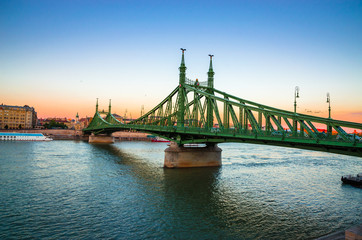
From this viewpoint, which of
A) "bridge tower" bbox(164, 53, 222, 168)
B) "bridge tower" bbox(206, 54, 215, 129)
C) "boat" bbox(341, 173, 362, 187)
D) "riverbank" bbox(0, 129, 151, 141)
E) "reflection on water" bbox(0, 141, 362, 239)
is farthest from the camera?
"riverbank" bbox(0, 129, 151, 141)

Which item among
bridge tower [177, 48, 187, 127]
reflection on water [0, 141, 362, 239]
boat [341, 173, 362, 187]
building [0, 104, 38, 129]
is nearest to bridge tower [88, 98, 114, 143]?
bridge tower [177, 48, 187, 127]

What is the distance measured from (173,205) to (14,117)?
17777 centimetres

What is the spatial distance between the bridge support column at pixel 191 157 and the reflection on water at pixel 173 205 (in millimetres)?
4902

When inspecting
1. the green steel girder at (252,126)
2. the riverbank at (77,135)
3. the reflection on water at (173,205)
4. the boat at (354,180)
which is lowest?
the reflection on water at (173,205)

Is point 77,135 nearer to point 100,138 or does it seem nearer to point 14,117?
point 100,138

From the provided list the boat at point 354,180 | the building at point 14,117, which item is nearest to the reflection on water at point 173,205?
the boat at point 354,180

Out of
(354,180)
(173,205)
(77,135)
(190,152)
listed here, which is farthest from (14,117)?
(354,180)

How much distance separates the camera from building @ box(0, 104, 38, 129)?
15698cm

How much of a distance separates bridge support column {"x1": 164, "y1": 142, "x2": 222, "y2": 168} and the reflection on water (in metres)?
4.90

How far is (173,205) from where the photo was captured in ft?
77.7

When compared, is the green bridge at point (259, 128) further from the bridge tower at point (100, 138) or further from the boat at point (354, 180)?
the bridge tower at point (100, 138)

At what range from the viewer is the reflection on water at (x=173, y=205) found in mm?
17719

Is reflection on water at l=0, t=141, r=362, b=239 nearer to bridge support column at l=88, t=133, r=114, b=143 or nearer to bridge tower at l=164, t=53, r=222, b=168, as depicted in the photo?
bridge tower at l=164, t=53, r=222, b=168

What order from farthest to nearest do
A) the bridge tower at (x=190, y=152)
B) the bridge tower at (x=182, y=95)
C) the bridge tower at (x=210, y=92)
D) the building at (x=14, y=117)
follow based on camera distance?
the building at (x=14, y=117)
the bridge tower at (x=182, y=95)
the bridge tower at (x=190, y=152)
the bridge tower at (x=210, y=92)
